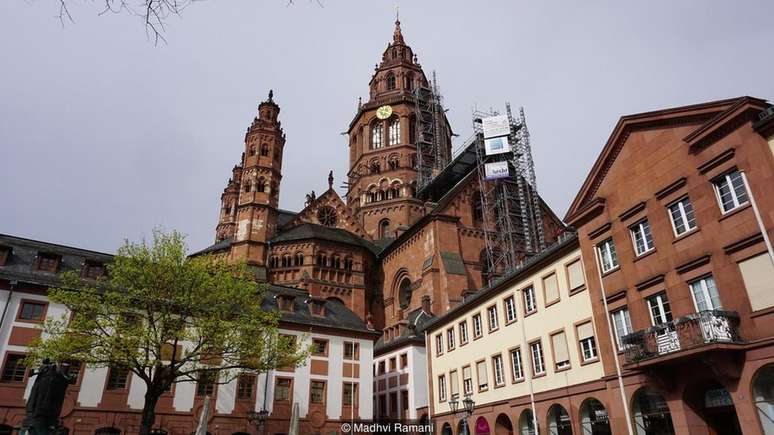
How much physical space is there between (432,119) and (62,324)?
54.5 m

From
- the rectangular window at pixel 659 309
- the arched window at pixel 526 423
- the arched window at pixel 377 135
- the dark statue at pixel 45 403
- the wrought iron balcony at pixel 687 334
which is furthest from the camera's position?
the arched window at pixel 377 135

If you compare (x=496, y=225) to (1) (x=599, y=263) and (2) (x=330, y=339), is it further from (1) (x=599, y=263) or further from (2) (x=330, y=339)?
(1) (x=599, y=263)

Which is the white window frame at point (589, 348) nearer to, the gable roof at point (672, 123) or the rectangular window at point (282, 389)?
the gable roof at point (672, 123)

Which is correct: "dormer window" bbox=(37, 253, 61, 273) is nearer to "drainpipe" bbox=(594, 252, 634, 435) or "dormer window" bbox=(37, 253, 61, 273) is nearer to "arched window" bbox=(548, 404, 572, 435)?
"arched window" bbox=(548, 404, 572, 435)

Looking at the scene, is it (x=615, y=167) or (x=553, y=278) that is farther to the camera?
(x=553, y=278)

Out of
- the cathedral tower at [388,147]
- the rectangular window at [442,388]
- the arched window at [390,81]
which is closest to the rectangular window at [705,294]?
the rectangular window at [442,388]

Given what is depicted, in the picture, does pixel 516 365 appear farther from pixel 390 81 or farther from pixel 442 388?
pixel 390 81

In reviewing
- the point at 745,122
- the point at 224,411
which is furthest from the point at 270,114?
the point at 745,122

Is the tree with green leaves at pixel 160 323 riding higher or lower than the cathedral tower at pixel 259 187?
lower

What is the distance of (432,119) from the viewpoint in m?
70.3

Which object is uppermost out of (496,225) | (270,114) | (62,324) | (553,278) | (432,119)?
(432,119)

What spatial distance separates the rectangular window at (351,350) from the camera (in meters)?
33.2

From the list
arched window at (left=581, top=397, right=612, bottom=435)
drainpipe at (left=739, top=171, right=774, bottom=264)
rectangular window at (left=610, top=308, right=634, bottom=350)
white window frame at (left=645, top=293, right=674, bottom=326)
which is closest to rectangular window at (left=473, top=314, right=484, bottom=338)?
arched window at (left=581, top=397, right=612, bottom=435)

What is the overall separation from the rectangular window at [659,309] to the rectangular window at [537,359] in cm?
649
